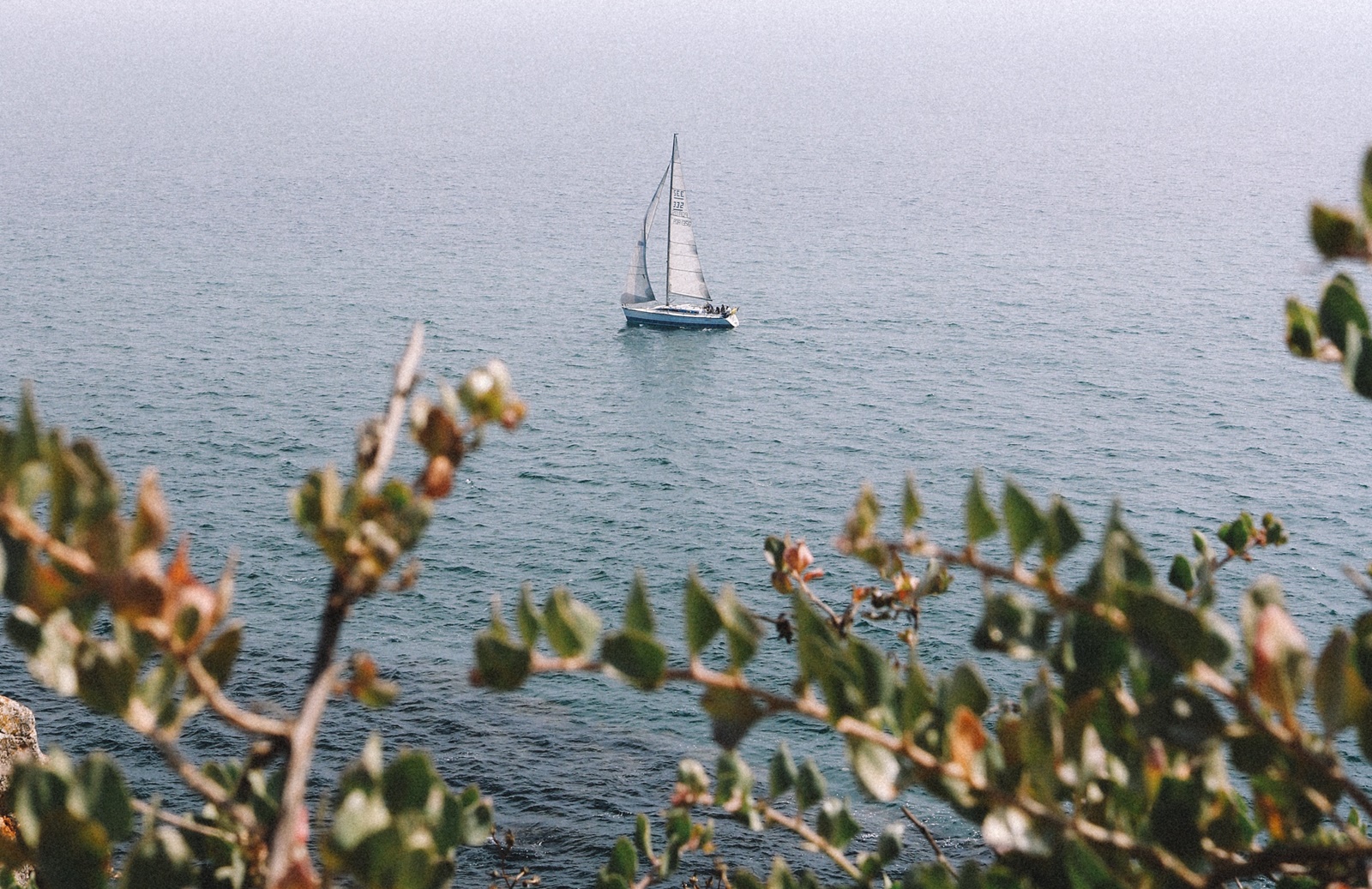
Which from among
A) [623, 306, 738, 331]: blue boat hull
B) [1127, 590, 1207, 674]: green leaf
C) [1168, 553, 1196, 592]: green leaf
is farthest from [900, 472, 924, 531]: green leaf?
[623, 306, 738, 331]: blue boat hull

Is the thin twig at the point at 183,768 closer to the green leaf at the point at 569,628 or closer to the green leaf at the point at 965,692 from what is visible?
the green leaf at the point at 569,628

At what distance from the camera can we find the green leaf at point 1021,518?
2557mm

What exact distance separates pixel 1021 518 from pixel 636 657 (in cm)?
80

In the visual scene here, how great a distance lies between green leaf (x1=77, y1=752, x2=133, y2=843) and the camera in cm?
220

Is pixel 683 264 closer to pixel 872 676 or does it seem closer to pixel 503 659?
pixel 872 676

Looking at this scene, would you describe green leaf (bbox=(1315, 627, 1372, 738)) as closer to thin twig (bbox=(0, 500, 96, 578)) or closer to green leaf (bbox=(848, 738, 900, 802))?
green leaf (bbox=(848, 738, 900, 802))

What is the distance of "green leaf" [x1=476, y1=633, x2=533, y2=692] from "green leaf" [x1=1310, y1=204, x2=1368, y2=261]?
1.79 m

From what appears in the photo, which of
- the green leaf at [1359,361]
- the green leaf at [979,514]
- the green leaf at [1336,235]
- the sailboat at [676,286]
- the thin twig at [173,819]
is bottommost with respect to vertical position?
the thin twig at [173,819]

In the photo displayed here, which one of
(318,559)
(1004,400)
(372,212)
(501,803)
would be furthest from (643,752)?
(372,212)

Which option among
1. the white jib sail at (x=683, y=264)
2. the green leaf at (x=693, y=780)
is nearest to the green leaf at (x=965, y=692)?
the green leaf at (x=693, y=780)

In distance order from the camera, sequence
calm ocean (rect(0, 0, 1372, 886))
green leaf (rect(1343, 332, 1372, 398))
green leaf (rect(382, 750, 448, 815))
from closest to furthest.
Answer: green leaf (rect(382, 750, 448, 815)), green leaf (rect(1343, 332, 1372, 398)), calm ocean (rect(0, 0, 1372, 886))

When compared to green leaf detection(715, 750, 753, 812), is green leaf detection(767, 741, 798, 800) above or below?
above

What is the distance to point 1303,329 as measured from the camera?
3283 millimetres

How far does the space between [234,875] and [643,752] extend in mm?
39242
